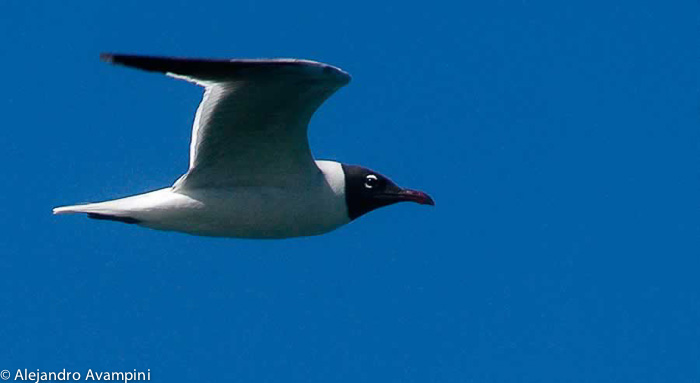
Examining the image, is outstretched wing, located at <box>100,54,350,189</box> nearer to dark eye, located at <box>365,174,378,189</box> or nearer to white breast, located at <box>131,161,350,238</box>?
white breast, located at <box>131,161,350,238</box>

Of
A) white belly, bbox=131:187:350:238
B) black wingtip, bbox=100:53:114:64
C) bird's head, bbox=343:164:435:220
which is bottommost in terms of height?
white belly, bbox=131:187:350:238

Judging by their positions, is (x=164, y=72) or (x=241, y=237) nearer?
(x=164, y=72)

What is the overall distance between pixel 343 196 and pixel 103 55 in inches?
122

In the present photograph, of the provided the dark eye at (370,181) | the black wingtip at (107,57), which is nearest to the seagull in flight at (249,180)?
the dark eye at (370,181)

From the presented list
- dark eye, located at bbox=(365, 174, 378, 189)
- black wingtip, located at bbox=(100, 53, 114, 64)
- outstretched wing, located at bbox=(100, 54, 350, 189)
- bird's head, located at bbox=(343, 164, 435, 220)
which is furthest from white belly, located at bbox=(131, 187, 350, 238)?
black wingtip, located at bbox=(100, 53, 114, 64)

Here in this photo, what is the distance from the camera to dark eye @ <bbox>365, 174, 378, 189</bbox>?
11.8 meters

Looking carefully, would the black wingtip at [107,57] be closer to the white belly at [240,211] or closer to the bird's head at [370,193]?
the white belly at [240,211]

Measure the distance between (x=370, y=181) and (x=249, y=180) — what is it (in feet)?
3.82

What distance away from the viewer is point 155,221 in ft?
36.0

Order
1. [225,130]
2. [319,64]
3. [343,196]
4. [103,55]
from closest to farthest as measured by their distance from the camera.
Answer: [103,55], [319,64], [225,130], [343,196]

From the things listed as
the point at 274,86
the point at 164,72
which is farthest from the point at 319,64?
the point at 164,72

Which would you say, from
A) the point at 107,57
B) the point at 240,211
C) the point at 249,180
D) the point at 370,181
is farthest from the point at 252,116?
the point at 107,57

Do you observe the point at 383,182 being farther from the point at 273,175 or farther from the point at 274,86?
the point at 274,86

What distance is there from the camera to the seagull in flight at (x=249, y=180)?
1049cm
